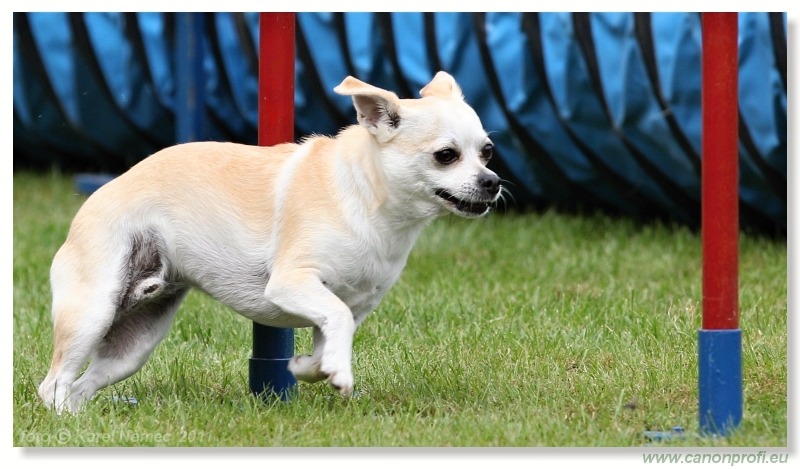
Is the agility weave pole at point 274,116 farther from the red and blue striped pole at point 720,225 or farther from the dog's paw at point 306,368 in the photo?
the red and blue striped pole at point 720,225

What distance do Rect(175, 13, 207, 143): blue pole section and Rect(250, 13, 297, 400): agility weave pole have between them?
4.26 m

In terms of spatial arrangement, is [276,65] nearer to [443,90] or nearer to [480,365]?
[443,90]

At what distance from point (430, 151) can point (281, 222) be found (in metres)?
0.53

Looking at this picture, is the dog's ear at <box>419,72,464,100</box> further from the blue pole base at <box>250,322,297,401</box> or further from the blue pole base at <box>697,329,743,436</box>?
the blue pole base at <box>697,329,743,436</box>

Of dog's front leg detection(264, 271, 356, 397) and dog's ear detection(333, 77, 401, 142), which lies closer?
dog's front leg detection(264, 271, 356, 397)

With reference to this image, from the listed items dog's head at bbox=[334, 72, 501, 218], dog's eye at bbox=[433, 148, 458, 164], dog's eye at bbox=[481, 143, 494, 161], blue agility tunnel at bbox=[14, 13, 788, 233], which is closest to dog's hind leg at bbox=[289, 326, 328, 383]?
dog's head at bbox=[334, 72, 501, 218]

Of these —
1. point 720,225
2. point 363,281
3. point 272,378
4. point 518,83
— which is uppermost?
point 518,83

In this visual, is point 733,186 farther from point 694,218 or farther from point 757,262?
point 694,218

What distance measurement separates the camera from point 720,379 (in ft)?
11.5

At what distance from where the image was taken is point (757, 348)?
4.51m

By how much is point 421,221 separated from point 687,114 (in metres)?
3.53

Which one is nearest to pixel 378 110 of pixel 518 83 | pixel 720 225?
pixel 720 225

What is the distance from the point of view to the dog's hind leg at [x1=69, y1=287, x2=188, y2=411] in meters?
4.11

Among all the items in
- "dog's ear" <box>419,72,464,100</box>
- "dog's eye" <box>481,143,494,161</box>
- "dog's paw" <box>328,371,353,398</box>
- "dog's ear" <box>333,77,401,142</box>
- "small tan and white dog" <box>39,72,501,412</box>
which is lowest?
"dog's paw" <box>328,371,353,398</box>
